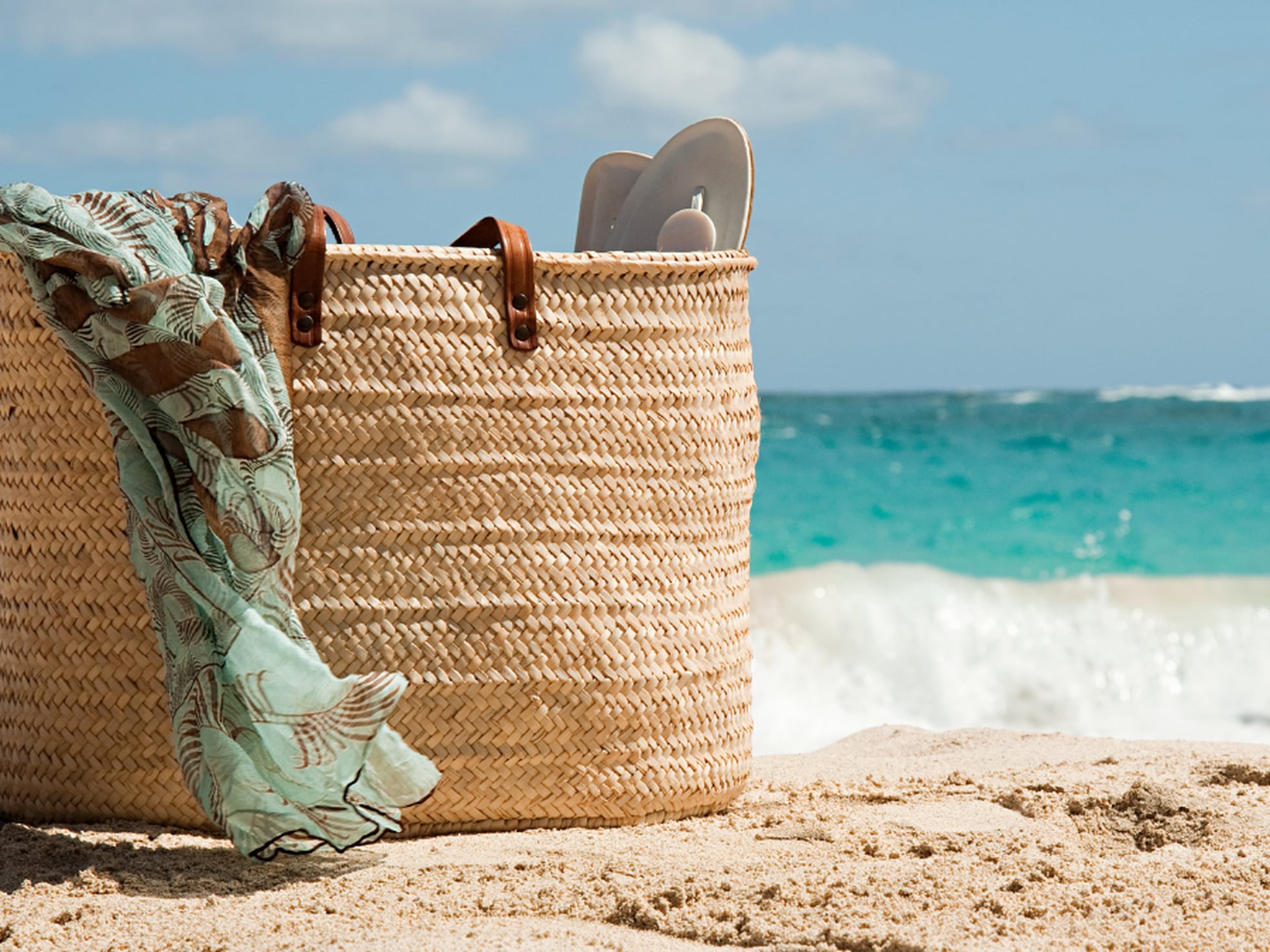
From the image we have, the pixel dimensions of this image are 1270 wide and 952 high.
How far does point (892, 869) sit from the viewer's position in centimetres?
163

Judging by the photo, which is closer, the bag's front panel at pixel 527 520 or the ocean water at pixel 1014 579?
the bag's front panel at pixel 527 520

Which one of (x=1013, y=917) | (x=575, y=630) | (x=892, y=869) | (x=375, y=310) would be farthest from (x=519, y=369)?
(x=1013, y=917)

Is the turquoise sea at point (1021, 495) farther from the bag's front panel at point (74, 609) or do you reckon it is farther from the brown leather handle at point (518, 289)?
the bag's front panel at point (74, 609)

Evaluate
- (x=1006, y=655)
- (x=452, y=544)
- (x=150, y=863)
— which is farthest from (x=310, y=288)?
(x=1006, y=655)

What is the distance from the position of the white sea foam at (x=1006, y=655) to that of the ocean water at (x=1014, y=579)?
0.01 metres

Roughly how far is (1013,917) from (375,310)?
1.07 m

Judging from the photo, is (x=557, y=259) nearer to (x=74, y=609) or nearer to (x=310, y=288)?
(x=310, y=288)

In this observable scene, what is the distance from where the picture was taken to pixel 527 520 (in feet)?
6.08

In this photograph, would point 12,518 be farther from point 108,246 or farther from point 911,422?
point 911,422

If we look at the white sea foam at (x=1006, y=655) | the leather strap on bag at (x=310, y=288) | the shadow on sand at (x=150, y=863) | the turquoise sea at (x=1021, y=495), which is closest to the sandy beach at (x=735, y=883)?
the shadow on sand at (x=150, y=863)

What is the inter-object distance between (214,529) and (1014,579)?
227 inches

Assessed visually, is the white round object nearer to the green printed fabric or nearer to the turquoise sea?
the green printed fabric

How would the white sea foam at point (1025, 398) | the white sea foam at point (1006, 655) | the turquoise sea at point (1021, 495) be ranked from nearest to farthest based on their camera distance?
the white sea foam at point (1006, 655)
the turquoise sea at point (1021, 495)
the white sea foam at point (1025, 398)

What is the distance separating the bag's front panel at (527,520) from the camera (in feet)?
5.88
